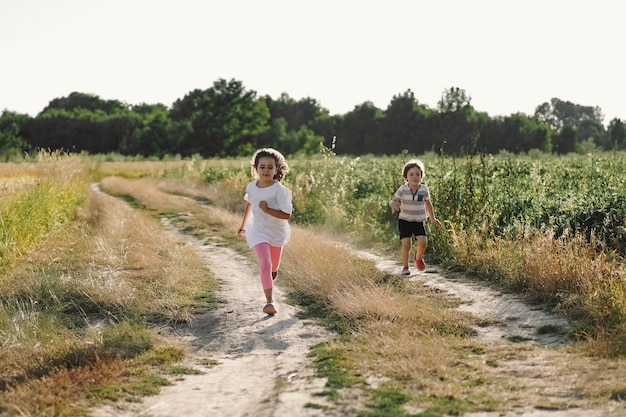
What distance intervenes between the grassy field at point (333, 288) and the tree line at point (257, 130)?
5386 cm

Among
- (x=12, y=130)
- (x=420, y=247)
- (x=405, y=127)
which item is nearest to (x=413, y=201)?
(x=420, y=247)

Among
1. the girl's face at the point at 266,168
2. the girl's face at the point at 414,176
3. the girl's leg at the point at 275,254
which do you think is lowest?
the girl's leg at the point at 275,254

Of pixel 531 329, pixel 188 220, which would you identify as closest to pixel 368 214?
pixel 188 220

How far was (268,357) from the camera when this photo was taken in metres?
5.82

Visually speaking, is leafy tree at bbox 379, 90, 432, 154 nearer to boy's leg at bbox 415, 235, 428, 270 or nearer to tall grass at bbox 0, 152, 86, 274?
tall grass at bbox 0, 152, 86, 274

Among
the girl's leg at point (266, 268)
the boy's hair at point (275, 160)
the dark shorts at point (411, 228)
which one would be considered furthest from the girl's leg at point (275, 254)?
the dark shorts at point (411, 228)

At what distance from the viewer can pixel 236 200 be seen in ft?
67.4

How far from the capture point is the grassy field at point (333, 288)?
199 inches

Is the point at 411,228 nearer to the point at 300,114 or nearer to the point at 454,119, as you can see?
the point at 454,119

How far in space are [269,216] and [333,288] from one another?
48.8 inches

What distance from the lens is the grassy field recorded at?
5.07 meters

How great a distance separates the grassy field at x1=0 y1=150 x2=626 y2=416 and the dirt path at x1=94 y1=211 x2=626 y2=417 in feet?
0.74

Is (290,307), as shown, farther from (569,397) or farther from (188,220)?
(188,220)

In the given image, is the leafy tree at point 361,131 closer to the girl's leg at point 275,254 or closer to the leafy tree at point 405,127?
the leafy tree at point 405,127
